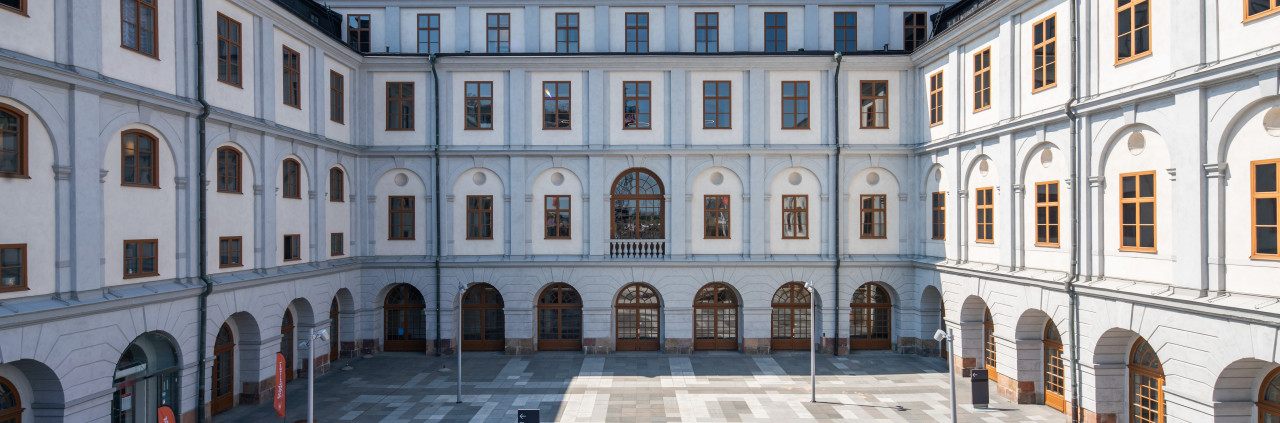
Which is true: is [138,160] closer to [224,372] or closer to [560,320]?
[224,372]

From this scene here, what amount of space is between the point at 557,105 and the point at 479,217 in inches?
220

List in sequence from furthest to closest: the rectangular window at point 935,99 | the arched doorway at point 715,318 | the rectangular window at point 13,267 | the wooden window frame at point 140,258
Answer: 1. the arched doorway at point 715,318
2. the rectangular window at point 935,99
3. the wooden window frame at point 140,258
4. the rectangular window at point 13,267

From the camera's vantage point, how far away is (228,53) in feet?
65.3

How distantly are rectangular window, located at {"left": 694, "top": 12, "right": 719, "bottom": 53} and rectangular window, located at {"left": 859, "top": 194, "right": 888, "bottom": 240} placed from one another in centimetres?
880

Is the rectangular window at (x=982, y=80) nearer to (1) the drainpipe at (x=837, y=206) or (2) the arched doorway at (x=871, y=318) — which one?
(1) the drainpipe at (x=837, y=206)

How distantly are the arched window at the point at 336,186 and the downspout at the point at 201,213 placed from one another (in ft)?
24.6

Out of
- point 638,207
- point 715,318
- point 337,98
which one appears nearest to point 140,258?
point 337,98

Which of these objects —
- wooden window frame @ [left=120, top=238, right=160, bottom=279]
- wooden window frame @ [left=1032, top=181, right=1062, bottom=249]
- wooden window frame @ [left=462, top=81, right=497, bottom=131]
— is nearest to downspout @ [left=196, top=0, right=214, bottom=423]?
wooden window frame @ [left=120, top=238, right=160, bottom=279]

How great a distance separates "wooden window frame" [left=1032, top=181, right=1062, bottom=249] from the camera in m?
19.1

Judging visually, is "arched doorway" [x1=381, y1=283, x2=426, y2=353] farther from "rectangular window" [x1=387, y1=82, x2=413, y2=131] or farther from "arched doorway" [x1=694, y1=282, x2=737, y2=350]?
"arched doorway" [x1=694, y1=282, x2=737, y2=350]

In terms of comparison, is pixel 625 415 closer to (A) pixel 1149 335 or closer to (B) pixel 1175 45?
(A) pixel 1149 335

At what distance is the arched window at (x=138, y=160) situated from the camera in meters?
16.3

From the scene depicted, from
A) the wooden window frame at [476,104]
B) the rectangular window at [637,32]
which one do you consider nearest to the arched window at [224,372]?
the wooden window frame at [476,104]

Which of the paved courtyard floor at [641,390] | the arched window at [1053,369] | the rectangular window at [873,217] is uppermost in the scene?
the rectangular window at [873,217]
